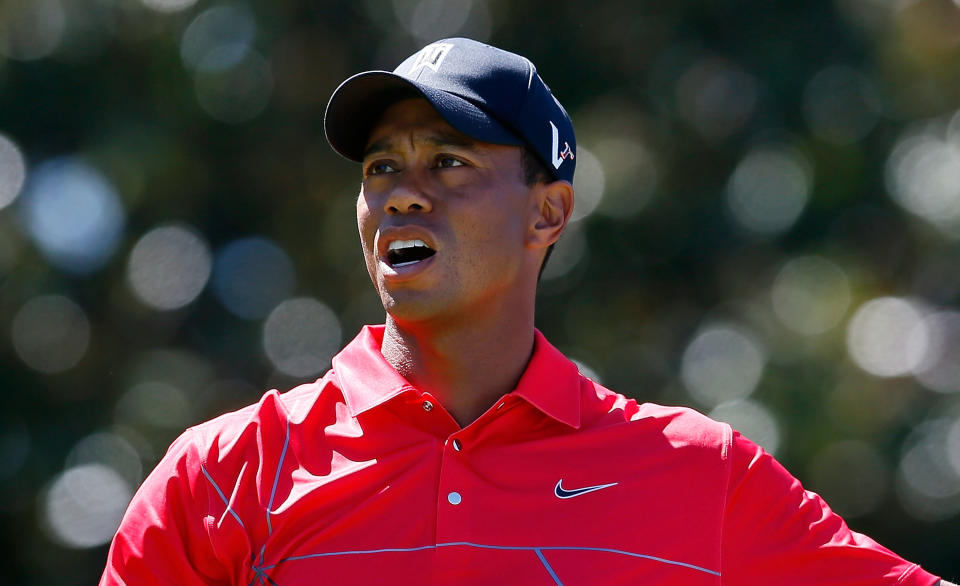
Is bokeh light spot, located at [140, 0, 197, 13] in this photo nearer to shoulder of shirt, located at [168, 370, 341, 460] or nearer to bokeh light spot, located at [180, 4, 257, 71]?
bokeh light spot, located at [180, 4, 257, 71]

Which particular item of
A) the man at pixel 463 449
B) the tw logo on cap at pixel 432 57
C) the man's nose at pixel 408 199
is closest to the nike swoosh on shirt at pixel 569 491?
the man at pixel 463 449

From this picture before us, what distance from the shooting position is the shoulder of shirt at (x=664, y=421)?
2979 mm

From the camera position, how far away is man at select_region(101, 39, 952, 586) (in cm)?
266

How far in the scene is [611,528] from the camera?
277cm

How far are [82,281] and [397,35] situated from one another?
2.24m

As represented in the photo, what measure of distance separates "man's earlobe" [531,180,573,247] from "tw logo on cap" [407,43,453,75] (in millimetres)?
407

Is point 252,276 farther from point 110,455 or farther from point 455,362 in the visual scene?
point 455,362

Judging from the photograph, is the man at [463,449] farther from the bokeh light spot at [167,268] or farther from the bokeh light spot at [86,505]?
the bokeh light spot at [86,505]

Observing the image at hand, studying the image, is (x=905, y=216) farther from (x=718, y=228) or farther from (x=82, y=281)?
(x=82, y=281)

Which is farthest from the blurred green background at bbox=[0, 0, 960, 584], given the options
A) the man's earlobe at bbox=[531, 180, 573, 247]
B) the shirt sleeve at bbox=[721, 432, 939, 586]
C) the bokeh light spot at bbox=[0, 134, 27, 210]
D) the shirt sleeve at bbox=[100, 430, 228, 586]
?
the shirt sleeve at bbox=[100, 430, 228, 586]

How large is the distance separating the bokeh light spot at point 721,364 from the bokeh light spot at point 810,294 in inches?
10.4

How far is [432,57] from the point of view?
3215 mm

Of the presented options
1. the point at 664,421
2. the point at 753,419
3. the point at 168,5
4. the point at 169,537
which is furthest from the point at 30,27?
the point at 664,421

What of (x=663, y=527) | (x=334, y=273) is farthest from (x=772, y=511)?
(x=334, y=273)
